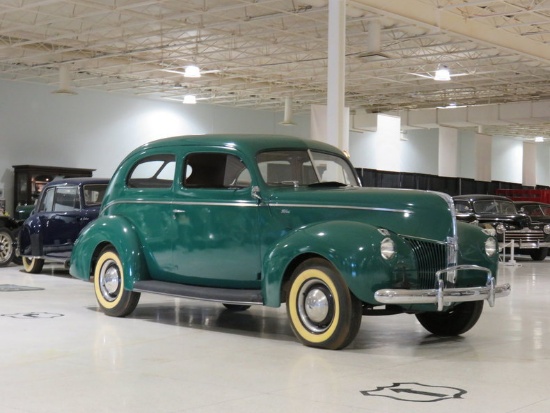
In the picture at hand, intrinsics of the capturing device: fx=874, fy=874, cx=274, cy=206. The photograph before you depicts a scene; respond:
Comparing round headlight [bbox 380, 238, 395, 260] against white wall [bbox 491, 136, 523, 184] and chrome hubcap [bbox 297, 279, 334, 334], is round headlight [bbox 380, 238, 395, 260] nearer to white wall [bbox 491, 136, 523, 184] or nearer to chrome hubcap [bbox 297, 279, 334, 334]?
chrome hubcap [bbox 297, 279, 334, 334]

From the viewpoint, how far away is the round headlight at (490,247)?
7.81 meters

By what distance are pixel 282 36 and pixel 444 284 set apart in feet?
60.2

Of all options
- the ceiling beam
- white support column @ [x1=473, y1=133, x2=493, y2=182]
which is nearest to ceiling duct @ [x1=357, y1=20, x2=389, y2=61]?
the ceiling beam

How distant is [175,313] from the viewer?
961 cm

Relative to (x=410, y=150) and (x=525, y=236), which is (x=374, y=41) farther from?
(x=410, y=150)

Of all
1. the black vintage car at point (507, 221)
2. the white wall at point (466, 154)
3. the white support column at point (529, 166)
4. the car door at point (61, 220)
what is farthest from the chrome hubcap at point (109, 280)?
the white wall at point (466, 154)

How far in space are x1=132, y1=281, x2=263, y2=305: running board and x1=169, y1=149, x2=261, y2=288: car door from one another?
0.49 feet

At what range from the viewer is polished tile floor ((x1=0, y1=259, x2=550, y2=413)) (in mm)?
5145

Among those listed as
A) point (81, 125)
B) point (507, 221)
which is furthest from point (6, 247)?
point (81, 125)

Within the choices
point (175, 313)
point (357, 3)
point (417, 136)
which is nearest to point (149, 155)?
point (175, 313)

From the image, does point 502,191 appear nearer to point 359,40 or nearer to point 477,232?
point 359,40

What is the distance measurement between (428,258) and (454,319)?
1.16 m

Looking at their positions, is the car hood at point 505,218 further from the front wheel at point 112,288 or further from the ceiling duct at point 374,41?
the front wheel at point 112,288

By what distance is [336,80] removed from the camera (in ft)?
49.5
